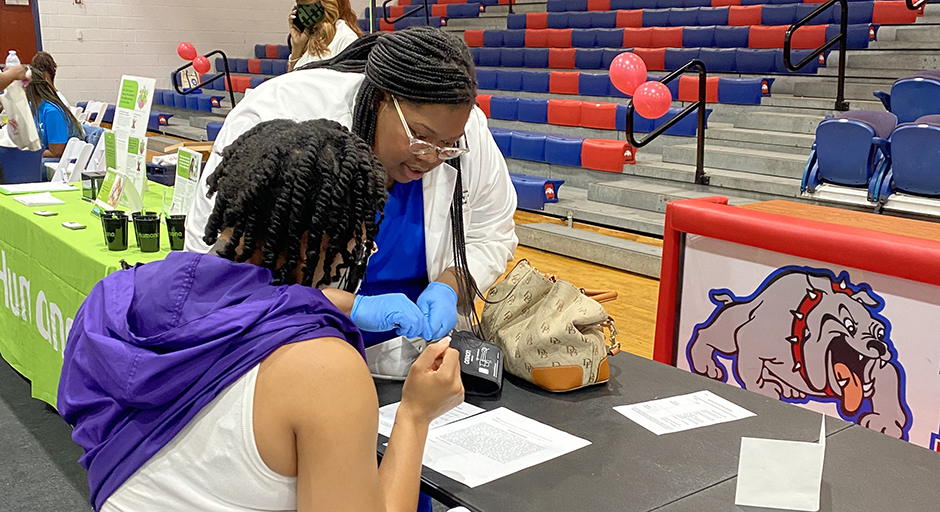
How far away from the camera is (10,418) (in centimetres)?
292

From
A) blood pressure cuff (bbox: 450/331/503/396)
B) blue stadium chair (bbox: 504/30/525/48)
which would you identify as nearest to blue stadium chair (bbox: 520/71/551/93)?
blue stadium chair (bbox: 504/30/525/48)

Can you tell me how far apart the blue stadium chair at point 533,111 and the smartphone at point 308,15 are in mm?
4119

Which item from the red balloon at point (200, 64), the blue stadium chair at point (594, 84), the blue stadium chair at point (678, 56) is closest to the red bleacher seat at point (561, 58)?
the blue stadium chair at point (594, 84)

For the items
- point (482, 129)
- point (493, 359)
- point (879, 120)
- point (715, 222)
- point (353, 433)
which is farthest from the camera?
point (879, 120)

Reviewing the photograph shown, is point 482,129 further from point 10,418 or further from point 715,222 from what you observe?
point 10,418

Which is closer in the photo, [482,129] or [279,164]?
[279,164]

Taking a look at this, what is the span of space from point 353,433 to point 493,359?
0.71 metres

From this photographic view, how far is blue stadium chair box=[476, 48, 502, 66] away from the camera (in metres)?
9.78

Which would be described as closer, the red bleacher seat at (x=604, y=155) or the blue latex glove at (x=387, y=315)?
the blue latex glove at (x=387, y=315)

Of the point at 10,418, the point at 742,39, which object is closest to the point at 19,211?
the point at 10,418

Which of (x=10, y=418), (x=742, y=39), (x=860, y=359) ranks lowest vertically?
(x=10, y=418)

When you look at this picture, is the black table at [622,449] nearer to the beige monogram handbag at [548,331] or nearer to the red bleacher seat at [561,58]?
the beige monogram handbag at [548,331]

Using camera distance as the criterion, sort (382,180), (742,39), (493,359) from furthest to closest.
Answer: (742,39) < (493,359) < (382,180)

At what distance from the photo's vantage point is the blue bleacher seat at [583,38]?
9169mm
